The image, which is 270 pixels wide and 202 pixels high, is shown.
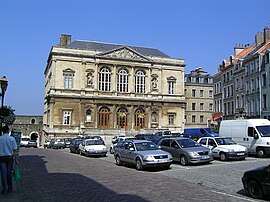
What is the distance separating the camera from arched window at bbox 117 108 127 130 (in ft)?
188

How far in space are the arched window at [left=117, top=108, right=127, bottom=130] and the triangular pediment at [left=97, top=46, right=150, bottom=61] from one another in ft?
31.5

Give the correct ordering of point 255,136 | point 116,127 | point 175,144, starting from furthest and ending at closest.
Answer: point 116,127, point 255,136, point 175,144

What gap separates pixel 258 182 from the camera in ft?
31.0

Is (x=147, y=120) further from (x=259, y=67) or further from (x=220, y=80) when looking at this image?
(x=259, y=67)

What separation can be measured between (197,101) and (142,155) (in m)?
63.3

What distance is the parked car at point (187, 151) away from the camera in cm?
1770

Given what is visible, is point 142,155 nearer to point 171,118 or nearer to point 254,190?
point 254,190

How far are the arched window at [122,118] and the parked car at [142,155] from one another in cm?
3695

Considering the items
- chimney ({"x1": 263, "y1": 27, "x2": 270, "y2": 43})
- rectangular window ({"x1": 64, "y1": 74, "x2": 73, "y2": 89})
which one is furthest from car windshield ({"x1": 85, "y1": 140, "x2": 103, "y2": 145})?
chimney ({"x1": 263, "y1": 27, "x2": 270, "y2": 43})

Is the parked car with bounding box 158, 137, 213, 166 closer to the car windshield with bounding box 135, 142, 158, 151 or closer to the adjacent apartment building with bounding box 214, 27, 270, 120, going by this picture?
the car windshield with bounding box 135, 142, 158, 151

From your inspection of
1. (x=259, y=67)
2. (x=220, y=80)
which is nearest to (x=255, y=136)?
(x=259, y=67)

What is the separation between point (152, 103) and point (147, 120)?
3347 millimetres

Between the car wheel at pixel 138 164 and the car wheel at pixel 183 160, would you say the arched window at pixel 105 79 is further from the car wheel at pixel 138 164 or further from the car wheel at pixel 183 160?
the car wheel at pixel 138 164

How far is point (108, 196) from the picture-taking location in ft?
32.8
